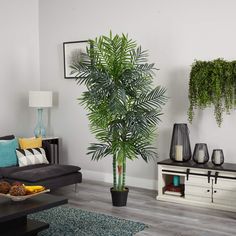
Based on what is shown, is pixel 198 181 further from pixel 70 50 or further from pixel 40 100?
pixel 70 50

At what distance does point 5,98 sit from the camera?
19.6 ft

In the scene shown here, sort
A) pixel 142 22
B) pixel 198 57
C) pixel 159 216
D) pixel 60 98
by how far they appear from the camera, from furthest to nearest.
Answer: pixel 60 98, pixel 142 22, pixel 198 57, pixel 159 216

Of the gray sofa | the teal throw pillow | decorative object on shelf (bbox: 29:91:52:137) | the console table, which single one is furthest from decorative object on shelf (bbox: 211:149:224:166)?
decorative object on shelf (bbox: 29:91:52:137)

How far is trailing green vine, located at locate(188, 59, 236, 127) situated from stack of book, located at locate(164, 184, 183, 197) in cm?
87

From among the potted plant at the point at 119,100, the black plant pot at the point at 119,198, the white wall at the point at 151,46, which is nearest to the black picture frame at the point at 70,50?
the white wall at the point at 151,46

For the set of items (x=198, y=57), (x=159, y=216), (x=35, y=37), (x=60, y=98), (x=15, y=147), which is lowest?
(x=159, y=216)

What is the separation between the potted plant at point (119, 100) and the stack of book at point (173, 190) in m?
0.57

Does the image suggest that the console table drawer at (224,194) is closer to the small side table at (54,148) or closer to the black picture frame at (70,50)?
the small side table at (54,148)

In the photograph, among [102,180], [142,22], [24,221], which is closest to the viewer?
[24,221]

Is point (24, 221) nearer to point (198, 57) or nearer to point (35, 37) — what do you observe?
point (198, 57)

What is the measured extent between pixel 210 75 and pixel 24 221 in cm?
250

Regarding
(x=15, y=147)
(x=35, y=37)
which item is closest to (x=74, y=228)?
(x=15, y=147)

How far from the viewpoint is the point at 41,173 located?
15.1 feet

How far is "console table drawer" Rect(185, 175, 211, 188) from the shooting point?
4.49m
